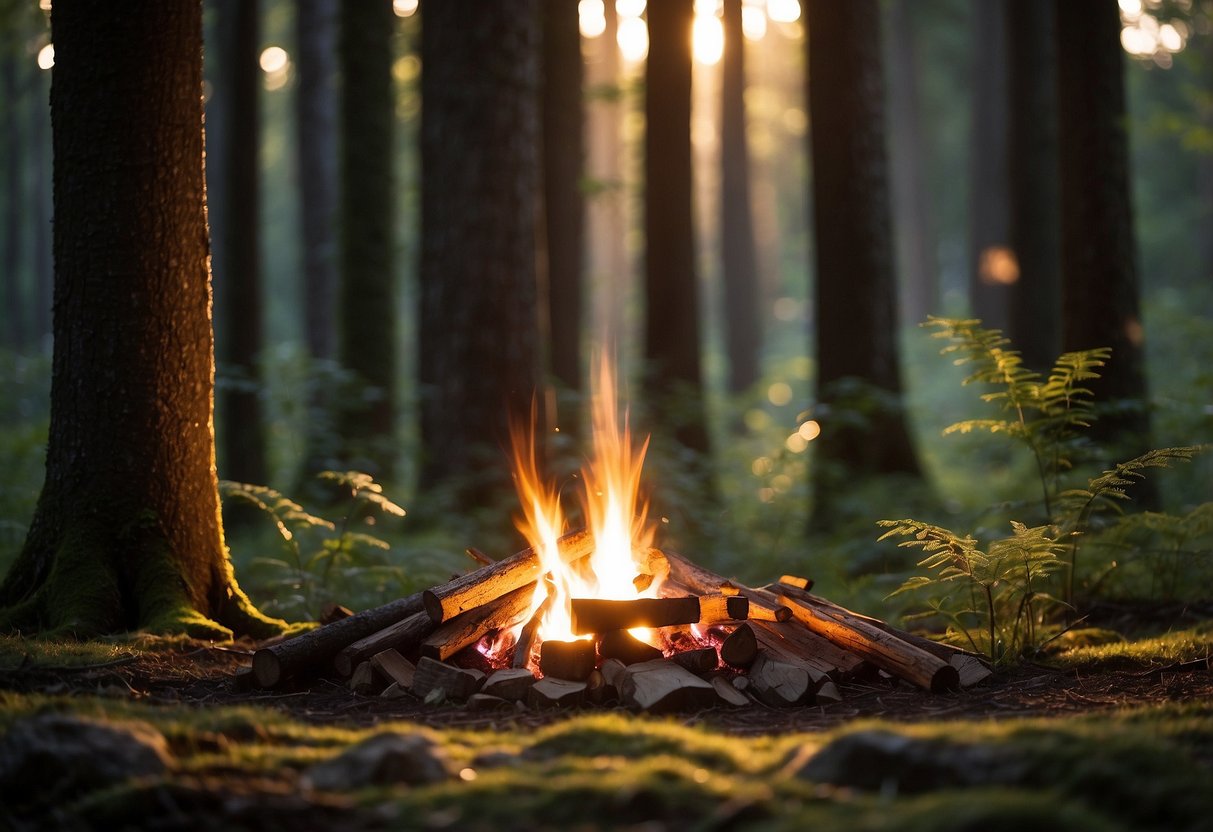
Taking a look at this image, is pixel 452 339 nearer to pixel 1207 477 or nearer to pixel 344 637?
pixel 344 637

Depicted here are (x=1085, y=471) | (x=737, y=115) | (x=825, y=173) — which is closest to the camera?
(x=1085, y=471)

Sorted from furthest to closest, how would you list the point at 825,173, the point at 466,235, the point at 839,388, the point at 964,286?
the point at 964,286 < the point at 825,173 < the point at 839,388 < the point at 466,235

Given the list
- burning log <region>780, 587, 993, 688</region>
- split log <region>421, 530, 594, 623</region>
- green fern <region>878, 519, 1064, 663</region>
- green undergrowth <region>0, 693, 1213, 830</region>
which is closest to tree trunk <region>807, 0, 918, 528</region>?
green fern <region>878, 519, 1064, 663</region>

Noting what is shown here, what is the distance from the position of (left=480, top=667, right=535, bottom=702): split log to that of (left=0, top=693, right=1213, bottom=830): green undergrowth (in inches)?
39.0

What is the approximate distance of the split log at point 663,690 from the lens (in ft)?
16.5

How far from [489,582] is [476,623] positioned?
0.23m

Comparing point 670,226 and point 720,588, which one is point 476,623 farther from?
point 670,226

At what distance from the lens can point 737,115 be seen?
95.9 feet

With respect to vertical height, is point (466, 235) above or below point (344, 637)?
above

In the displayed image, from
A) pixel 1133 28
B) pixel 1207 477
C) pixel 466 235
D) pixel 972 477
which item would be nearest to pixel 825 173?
pixel 466 235

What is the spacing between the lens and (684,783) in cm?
338

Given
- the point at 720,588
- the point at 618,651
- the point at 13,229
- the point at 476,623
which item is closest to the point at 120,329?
the point at 476,623

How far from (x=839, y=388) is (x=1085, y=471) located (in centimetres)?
286

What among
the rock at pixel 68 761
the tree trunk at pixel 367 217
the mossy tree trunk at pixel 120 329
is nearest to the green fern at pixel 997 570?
the rock at pixel 68 761
